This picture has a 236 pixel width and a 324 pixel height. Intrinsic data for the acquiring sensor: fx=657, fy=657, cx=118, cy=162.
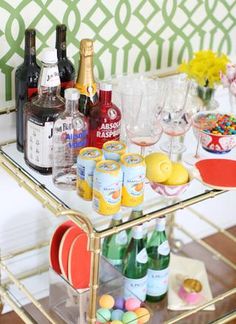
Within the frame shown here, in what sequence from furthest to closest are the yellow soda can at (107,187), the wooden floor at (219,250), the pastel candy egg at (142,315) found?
the wooden floor at (219,250)
the pastel candy egg at (142,315)
the yellow soda can at (107,187)

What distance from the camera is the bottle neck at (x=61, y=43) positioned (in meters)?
1.77

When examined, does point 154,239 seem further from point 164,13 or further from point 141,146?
point 164,13

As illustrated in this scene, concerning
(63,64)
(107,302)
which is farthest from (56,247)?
(63,64)

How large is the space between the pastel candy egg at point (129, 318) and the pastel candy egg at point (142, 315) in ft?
0.04

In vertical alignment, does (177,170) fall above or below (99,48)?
below

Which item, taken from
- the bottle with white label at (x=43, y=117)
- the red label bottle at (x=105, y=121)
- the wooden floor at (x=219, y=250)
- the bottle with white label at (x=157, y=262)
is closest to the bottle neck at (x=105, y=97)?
the red label bottle at (x=105, y=121)

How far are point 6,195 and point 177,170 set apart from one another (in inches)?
23.9

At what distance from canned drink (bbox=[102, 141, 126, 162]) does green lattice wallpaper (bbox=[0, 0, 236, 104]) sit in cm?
37

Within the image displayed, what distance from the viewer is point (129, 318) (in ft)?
6.24

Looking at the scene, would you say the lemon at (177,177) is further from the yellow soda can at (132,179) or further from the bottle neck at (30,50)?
the bottle neck at (30,50)

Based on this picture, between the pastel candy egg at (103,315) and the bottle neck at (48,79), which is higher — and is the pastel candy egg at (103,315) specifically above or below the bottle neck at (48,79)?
below

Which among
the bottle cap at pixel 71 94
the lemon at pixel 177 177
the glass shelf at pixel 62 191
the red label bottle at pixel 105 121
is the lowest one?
the glass shelf at pixel 62 191

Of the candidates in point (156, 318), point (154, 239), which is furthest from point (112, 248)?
point (156, 318)

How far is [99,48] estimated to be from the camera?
2.01 m
